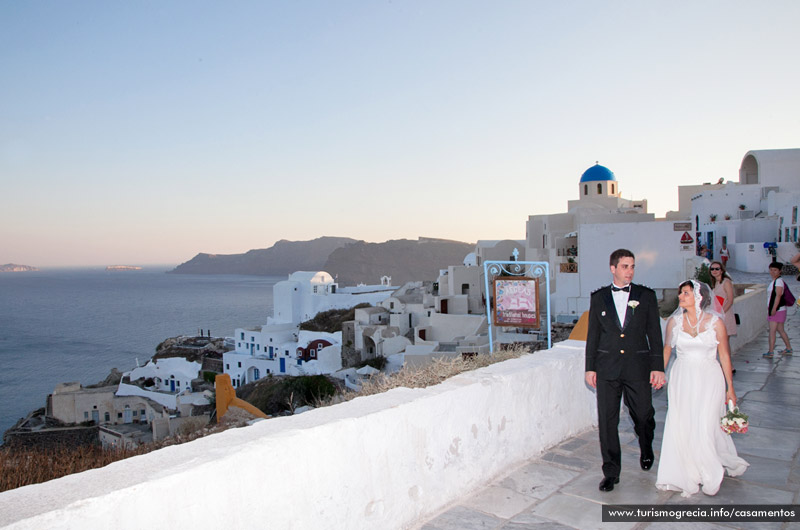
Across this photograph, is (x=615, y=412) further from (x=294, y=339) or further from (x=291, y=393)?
(x=294, y=339)

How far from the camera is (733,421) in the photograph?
3004 mm

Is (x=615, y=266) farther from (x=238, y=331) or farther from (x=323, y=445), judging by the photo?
(x=238, y=331)

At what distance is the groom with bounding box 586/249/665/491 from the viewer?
10.2 ft

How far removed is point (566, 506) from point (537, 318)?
352cm

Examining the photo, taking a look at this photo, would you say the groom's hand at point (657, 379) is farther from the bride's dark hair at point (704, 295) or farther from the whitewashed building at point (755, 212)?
the whitewashed building at point (755, 212)

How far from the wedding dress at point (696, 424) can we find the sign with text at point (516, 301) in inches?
117

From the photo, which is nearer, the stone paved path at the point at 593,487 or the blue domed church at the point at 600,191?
the stone paved path at the point at 593,487

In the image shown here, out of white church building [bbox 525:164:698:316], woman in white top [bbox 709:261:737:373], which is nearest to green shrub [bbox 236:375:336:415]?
white church building [bbox 525:164:698:316]

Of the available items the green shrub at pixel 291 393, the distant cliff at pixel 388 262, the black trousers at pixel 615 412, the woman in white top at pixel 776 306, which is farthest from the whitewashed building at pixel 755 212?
the distant cliff at pixel 388 262

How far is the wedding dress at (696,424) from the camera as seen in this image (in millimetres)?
2945

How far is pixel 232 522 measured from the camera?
6.42 ft

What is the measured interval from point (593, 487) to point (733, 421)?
816 mm

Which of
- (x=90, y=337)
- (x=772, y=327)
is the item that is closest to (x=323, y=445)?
(x=772, y=327)

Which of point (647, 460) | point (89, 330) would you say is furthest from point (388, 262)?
point (647, 460)
